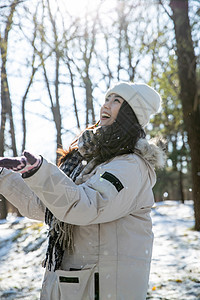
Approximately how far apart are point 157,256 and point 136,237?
3859 mm

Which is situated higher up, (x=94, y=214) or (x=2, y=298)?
(x=94, y=214)

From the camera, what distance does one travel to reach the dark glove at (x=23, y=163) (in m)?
1.21

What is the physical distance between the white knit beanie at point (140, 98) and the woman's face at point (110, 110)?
4 cm

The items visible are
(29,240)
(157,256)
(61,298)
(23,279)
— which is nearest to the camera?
(61,298)

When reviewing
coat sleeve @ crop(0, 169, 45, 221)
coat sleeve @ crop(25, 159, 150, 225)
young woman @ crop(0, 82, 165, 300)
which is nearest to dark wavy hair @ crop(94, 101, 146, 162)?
young woman @ crop(0, 82, 165, 300)

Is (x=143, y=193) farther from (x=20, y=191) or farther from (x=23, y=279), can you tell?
(x=23, y=279)

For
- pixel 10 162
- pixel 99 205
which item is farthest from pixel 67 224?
pixel 10 162

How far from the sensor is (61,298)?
157 centimetres

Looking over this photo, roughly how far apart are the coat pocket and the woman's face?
2.85 feet

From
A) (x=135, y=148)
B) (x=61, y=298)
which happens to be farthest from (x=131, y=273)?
(x=135, y=148)

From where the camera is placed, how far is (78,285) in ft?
5.08

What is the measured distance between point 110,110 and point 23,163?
865 millimetres

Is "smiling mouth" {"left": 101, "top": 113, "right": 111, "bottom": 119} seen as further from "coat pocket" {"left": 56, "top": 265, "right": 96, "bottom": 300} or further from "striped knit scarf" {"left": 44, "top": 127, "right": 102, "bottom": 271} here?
"coat pocket" {"left": 56, "top": 265, "right": 96, "bottom": 300}

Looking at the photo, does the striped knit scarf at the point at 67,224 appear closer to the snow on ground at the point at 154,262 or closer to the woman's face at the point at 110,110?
the woman's face at the point at 110,110
